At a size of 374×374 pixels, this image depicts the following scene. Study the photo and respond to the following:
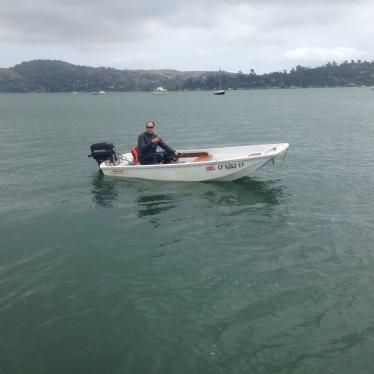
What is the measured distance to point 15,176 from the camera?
65.7 ft

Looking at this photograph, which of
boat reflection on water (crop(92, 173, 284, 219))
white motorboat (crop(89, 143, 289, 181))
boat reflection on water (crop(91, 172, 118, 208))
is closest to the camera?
boat reflection on water (crop(92, 173, 284, 219))

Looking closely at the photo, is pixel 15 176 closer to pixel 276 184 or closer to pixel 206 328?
pixel 276 184

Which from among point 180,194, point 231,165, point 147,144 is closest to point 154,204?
point 180,194

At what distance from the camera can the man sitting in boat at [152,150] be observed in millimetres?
17797

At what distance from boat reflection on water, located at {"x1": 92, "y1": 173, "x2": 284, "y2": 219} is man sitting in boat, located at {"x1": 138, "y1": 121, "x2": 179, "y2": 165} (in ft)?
3.59

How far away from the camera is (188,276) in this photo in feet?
32.2

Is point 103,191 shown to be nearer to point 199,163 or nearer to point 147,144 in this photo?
point 147,144

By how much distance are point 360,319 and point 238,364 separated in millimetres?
2898

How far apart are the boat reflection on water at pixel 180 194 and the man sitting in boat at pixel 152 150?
3.59 feet

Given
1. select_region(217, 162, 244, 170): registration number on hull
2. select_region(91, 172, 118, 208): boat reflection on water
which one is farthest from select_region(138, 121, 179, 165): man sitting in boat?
select_region(217, 162, 244, 170): registration number on hull

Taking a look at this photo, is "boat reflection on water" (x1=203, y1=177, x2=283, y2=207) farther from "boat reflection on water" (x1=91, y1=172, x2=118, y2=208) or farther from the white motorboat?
"boat reflection on water" (x1=91, y1=172, x2=118, y2=208)

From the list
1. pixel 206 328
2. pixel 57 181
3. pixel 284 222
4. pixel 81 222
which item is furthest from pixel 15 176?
pixel 206 328

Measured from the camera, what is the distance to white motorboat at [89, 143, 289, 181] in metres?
17.2

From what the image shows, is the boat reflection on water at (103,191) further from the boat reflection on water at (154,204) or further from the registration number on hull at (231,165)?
the registration number on hull at (231,165)
